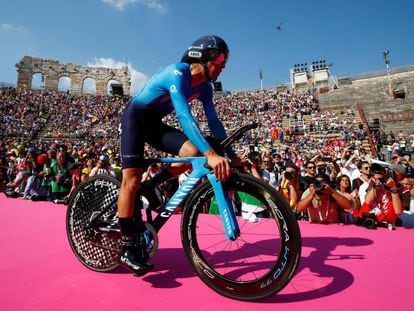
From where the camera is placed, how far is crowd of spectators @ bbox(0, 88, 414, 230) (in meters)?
4.49

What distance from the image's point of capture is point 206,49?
2217 mm

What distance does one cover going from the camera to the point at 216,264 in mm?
2525

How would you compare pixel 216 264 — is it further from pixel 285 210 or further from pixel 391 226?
pixel 391 226

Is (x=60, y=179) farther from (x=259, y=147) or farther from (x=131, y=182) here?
(x=259, y=147)

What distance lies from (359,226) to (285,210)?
2.87 m

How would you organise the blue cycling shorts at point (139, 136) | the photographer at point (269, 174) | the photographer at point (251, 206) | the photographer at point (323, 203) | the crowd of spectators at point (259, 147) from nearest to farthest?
the blue cycling shorts at point (139, 136) < the photographer at point (251, 206) < the photographer at point (323, 203) < the crowd of spectators at point (259, 147) < the photographer at point (269, 174)

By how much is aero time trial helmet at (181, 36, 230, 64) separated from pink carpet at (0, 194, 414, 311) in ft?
5.81

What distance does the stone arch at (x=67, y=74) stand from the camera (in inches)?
1912

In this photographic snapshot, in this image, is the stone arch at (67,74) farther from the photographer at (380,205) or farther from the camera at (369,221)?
the camera at (369,221)

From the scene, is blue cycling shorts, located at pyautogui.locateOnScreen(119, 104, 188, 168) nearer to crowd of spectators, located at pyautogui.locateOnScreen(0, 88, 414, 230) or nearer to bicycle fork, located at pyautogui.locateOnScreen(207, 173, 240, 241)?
bicycle fork, located at pyautogui.locateOnScreen(207, 173, 240, 241)

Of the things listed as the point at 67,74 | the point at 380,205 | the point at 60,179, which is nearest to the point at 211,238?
the point at 380,205

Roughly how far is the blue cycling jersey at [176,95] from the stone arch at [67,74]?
53749 millimetres

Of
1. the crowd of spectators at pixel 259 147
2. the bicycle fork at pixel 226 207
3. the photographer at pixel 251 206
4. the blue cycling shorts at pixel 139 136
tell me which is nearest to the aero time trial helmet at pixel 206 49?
the blue cycling shorts at pixel 139 136

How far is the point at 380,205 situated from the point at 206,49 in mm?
3537
